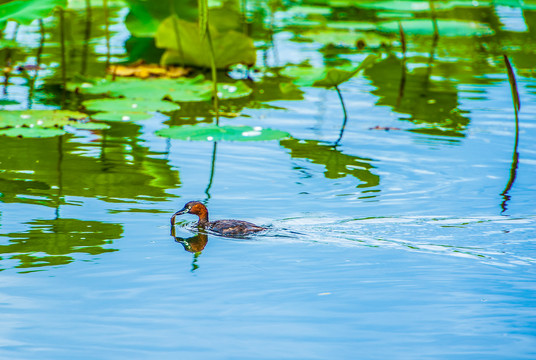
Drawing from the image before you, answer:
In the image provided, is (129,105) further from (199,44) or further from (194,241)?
(194,241)

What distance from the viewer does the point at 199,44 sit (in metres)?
11.0

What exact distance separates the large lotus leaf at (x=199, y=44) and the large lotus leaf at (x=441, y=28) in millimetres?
3806

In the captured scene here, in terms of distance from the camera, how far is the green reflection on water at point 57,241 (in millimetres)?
5152

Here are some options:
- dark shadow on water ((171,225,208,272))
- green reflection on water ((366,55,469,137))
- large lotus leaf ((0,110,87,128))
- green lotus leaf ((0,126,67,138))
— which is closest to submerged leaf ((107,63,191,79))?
large lotus leaf ((0,110,87,128))

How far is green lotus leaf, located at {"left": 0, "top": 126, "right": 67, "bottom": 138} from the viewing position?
7871mm

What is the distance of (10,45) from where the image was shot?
12.2 metres

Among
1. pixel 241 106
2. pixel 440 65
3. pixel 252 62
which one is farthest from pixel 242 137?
pixel 440 65

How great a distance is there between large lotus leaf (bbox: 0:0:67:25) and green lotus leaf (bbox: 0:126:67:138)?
100 cm

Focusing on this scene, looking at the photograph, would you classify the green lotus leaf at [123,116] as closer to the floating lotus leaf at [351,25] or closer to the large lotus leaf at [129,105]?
the large lotus leaf at [129,105]

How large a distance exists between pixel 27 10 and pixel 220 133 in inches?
88.6

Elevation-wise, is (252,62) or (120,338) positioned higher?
(252,62)

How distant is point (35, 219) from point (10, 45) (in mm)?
7036

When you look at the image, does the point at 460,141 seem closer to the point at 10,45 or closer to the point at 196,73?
the point at 196,73

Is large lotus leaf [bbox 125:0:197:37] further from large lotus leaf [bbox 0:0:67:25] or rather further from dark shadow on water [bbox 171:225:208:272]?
dark shadow on water [bbox 171:225:208:272]
